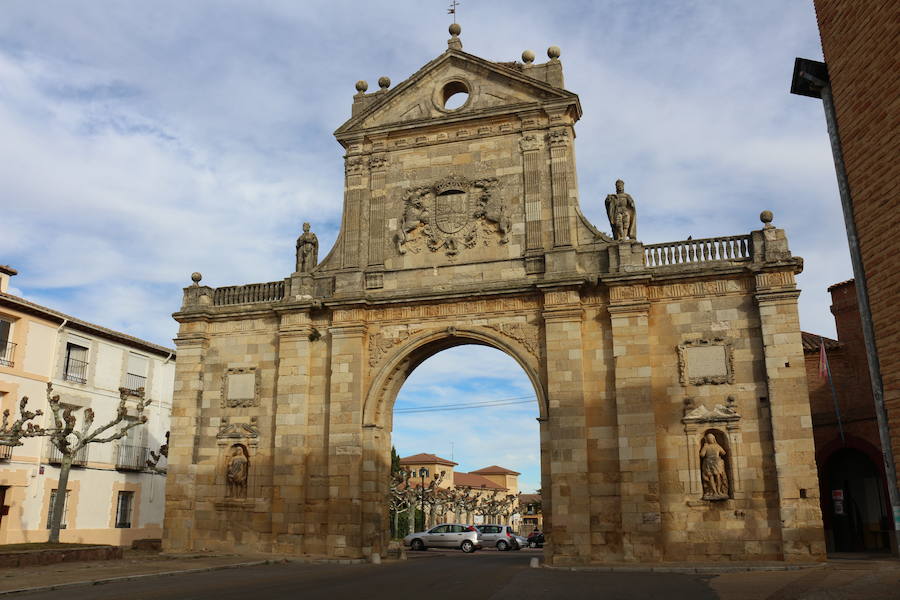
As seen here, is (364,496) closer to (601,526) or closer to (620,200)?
(601,526)

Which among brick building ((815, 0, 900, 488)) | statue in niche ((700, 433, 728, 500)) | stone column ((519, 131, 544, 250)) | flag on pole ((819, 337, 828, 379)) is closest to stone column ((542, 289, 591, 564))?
stone column ((519, 131, 544, 250))

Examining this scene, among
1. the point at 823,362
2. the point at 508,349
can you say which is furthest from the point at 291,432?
the point at 823,362

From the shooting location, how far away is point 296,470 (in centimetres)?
2052

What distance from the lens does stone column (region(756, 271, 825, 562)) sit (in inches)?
663

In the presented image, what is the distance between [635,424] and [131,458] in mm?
21315

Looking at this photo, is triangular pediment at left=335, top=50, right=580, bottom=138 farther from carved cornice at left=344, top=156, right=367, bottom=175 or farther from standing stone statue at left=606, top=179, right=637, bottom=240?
standing stone statue at left=606, top=179, right=637, bottom=240

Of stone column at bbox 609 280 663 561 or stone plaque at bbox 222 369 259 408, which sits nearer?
stone column at bbox 609 280 663 561

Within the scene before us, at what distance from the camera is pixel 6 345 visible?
990 inches

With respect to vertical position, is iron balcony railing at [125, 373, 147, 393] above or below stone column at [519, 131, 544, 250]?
below

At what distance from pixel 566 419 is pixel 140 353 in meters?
20.0

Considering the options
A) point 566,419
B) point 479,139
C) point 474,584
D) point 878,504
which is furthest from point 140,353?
point 878,504

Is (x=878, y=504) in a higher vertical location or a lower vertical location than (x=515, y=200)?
lower

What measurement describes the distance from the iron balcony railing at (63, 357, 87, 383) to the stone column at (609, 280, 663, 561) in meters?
19.8

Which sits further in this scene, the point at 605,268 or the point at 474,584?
the point at 605,268
